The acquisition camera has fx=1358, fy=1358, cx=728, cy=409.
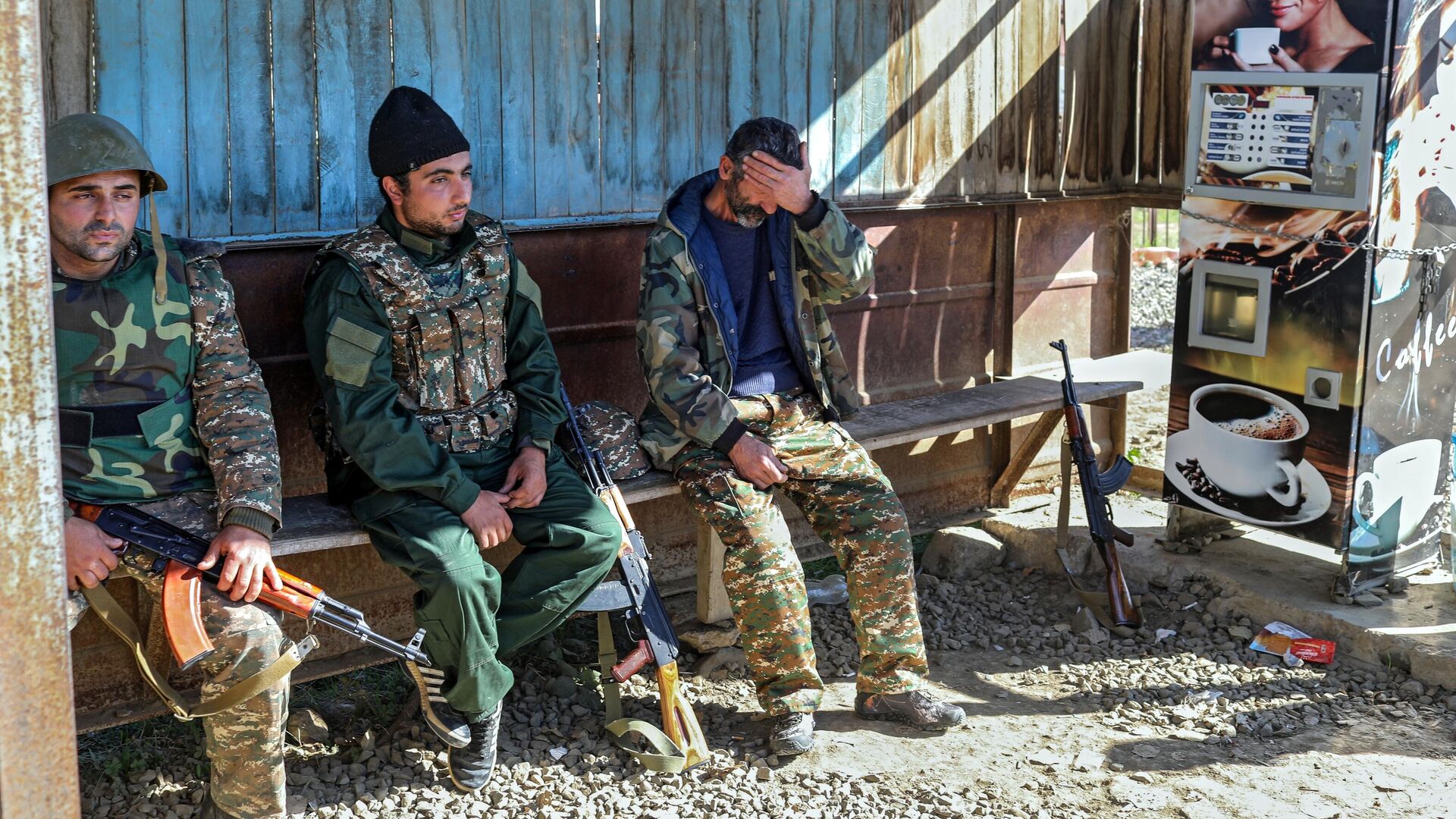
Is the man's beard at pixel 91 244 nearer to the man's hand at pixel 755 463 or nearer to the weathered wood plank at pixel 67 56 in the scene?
the weathered wood plank at pixel 67 56

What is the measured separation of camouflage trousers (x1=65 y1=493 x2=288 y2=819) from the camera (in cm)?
321

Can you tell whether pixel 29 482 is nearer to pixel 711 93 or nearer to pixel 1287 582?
pixel 711 93

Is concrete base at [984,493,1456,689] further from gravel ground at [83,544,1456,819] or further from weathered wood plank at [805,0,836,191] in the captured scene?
weathered wood plank at [805,0,836,191]

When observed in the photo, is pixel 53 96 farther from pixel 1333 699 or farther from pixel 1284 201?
pixel 1333 699

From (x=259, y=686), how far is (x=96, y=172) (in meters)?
1.27

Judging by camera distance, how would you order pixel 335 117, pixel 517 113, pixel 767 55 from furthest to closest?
pixel 767 55, pixel 517 113, pixel 335 117

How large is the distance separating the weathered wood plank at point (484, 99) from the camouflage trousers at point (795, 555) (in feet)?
3.33

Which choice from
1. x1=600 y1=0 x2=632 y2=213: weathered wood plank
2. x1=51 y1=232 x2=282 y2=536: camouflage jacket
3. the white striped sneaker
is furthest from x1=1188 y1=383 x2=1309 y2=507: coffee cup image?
x1=51 y1=232 x2=282 y2=536: camouflage jacket

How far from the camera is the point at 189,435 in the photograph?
3.42m

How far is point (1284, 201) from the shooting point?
4633 mm

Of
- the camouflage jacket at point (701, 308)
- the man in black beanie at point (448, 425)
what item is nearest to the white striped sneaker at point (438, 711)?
the man in black beanie at point (448, 425)

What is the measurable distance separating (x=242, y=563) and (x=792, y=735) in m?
1.55

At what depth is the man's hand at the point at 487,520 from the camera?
3625 mm

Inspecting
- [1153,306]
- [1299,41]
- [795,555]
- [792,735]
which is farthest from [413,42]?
[1153,306]
